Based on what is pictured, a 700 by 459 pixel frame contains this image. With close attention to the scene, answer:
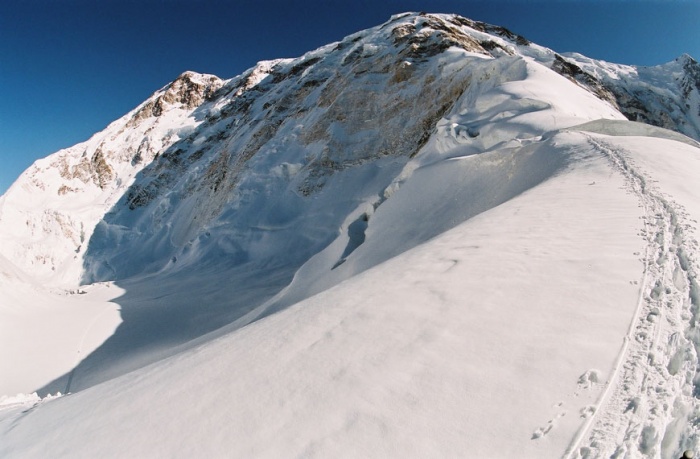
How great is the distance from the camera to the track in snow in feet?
7.36

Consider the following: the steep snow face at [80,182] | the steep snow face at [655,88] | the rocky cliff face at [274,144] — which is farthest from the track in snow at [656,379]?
the steep snow face at [80,182]

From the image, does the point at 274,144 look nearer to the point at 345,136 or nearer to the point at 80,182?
the point at 345,136

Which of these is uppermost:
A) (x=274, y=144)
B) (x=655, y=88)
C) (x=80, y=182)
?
(x=80, y=182)

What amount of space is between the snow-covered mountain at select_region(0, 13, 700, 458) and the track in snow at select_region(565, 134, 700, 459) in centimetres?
1

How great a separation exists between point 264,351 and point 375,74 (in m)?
27.8

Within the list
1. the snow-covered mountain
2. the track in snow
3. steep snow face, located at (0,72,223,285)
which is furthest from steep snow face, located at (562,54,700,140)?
steep snow face, located at (0,72,223,285)

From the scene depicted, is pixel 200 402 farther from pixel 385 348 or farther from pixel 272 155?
pixel 272 155

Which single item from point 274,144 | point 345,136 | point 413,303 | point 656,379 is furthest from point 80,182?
point 656,379

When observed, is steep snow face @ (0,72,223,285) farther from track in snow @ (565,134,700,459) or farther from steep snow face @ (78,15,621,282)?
track in snow @ (565,134,700,459)

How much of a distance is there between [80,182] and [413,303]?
209 feet

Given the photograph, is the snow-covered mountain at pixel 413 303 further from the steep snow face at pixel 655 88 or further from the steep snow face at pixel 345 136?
the steep snow face at pixel 655 88

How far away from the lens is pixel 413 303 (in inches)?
153

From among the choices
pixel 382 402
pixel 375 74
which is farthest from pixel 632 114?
pixel 382 402

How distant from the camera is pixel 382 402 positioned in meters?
2.64
